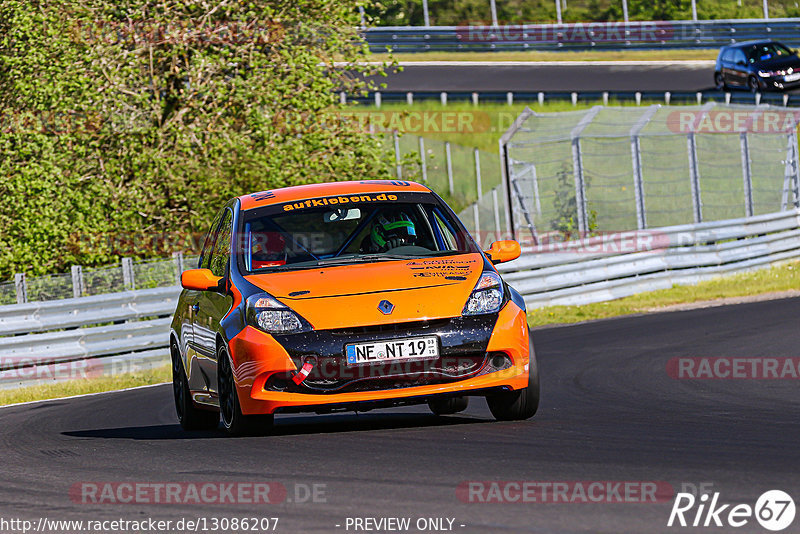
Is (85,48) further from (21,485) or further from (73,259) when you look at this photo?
(21,485)

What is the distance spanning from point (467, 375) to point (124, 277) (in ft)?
34.0

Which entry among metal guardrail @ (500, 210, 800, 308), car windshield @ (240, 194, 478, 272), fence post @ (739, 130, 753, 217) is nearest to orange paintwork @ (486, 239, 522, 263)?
car windshield @ (240, 194, 478, 272)

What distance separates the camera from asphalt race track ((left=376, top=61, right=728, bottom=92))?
45.3m

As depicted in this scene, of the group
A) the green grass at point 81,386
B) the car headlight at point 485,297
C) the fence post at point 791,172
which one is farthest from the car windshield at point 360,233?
the fence post at point 791,172

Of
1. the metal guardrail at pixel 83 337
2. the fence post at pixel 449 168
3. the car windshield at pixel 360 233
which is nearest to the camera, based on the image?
the car windshield at pixel 360 233

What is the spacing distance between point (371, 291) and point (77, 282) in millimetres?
9908

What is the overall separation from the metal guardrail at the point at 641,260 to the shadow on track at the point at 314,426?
9.63 meters

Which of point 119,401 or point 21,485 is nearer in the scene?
point 21,485

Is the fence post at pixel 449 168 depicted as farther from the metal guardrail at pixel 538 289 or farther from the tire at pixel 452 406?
the tire at pixel 452 406

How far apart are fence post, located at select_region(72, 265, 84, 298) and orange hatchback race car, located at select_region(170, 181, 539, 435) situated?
329 inches

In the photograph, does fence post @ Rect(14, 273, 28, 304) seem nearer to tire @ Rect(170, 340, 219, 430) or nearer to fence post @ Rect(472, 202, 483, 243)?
tire @ Rect(170, 340, 219, 430)

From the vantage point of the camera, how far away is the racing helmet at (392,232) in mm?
9227

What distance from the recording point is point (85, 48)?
23734mm

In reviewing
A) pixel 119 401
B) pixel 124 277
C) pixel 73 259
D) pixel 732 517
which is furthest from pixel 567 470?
pixel 73 259
